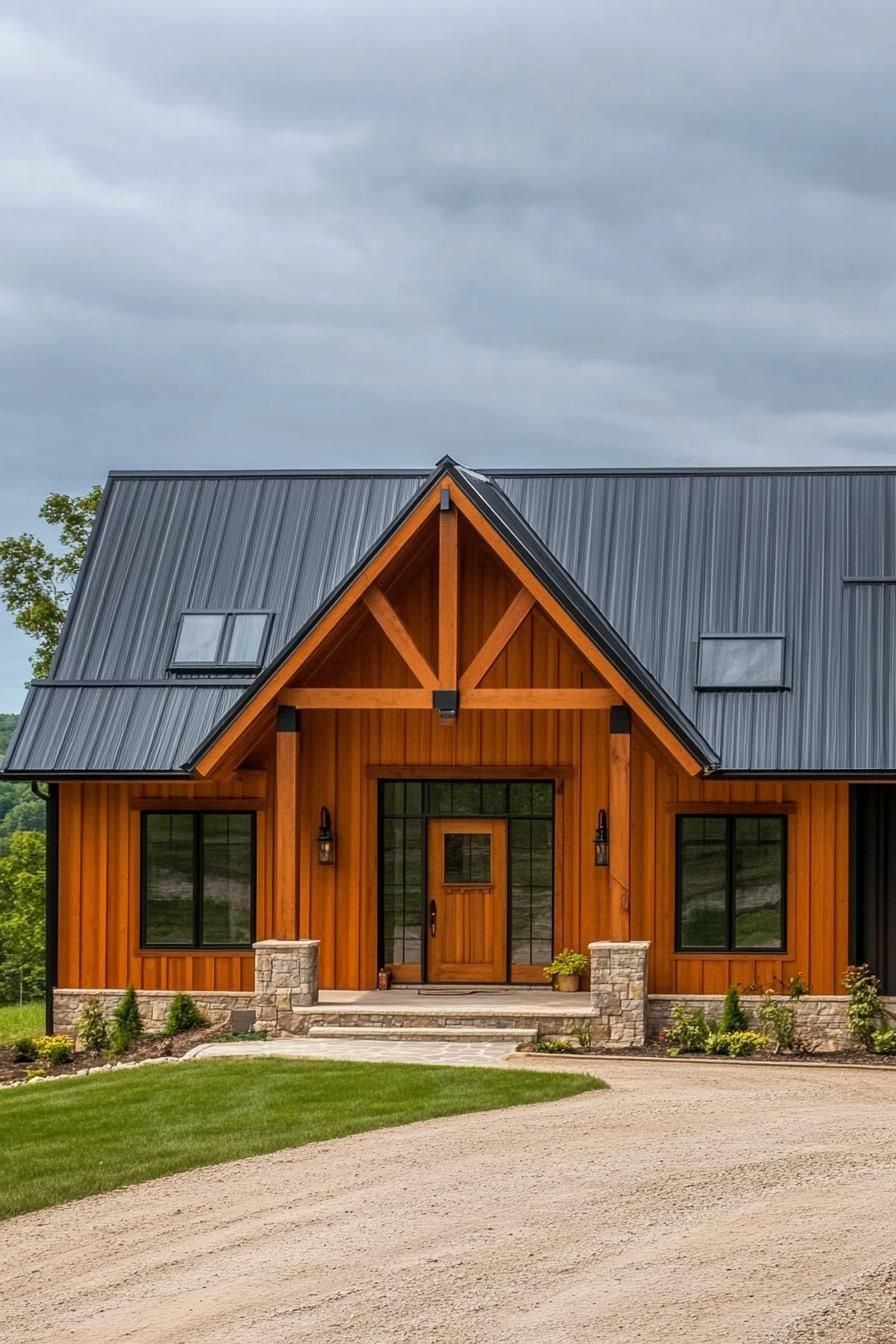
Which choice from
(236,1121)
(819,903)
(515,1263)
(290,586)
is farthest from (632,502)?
(515,1263)

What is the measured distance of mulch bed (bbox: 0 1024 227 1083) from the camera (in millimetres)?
19297

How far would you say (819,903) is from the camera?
20.8 m

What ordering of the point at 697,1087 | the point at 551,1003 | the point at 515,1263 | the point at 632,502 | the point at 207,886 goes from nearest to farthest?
the point at 515,1263 → the point at 697,1087 → the point at 551,1003 → the point at 207,886 → the point at 632,502

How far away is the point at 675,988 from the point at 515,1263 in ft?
36.3

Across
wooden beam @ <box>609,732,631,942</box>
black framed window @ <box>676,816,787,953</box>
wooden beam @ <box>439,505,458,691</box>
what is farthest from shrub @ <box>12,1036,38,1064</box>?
black framed window @ <box>676,816,787,953</box>

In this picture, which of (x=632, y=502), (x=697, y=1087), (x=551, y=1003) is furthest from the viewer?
(x=632, y=502)

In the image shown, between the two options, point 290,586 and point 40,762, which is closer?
point 40,762

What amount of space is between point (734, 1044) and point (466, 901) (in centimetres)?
411

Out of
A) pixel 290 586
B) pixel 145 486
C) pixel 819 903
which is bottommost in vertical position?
pixel 819 903

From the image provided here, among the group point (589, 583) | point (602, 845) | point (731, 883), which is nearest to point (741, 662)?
point (589, 583)

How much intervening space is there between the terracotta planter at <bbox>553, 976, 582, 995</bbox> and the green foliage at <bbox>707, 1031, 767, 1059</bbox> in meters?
2.22

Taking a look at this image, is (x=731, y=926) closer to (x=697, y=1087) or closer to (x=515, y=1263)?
(x=697, y=1087)

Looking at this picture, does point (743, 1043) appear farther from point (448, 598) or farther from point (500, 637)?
point (448, 598)

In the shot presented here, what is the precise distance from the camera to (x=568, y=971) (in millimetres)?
21094
